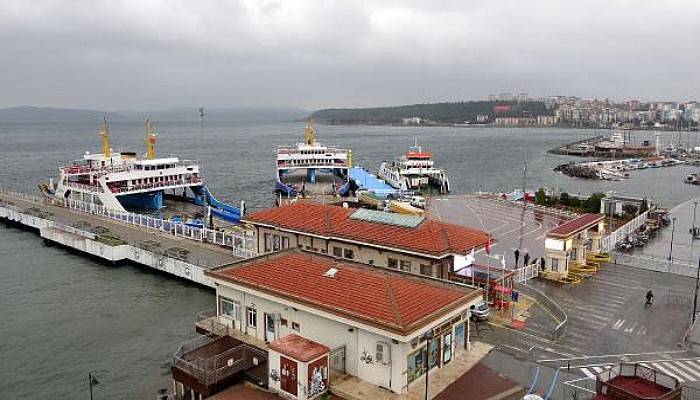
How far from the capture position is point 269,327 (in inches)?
723

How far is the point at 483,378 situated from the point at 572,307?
9.10 m

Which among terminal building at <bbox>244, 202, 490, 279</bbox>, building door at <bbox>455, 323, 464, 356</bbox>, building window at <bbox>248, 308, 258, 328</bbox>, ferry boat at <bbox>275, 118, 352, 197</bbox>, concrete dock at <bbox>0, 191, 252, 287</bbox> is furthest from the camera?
ferry boat at <bbox>275, 118, 352, 197</bbox>

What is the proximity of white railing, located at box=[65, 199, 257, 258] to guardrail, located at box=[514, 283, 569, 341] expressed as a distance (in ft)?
47.7

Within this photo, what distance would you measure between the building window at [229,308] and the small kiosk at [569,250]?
52.9 feet

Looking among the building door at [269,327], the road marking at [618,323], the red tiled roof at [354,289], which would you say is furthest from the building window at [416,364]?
the road marking at [618,323]

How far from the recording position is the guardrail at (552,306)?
69.1ft

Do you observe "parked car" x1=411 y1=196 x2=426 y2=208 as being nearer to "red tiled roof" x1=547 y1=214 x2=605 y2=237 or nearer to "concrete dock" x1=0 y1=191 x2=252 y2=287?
"concrete dock" x1=0 y1=191 x2=252 y2=287

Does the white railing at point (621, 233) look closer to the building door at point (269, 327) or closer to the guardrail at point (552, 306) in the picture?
the guardrail at point (552, 306)

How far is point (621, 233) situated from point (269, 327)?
2969 centimetres

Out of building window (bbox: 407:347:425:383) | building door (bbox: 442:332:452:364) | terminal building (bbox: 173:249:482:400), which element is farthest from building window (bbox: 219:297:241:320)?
building door (bbox: 442:332:452:364)

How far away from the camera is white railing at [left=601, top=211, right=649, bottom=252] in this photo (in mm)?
35594

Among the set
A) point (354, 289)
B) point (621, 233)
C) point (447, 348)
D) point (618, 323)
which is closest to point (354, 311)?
point (354, 289)

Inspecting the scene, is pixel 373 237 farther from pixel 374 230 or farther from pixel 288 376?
pixel 288 376

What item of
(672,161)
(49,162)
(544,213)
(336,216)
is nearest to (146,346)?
(336,216)
